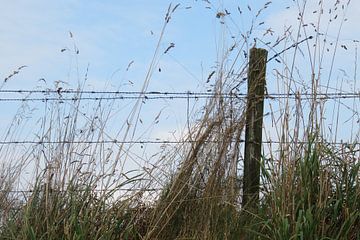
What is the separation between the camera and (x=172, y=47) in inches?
193

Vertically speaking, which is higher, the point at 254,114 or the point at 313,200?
the point at 254,114

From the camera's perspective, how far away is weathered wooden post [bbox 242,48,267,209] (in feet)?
16.6

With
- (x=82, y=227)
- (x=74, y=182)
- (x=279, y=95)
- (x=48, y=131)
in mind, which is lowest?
(x=82, y=227)

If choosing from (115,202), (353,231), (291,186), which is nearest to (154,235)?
(115,202)

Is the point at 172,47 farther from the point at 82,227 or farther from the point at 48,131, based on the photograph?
the point at 82,227

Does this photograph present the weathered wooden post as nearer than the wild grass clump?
No

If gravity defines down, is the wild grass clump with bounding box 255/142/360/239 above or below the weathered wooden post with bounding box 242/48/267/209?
below

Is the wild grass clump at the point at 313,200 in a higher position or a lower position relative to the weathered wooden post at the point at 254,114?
lower

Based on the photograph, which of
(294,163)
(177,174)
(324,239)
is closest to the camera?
(324,239)

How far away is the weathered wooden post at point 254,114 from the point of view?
505 centimetres

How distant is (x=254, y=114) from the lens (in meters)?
5.10

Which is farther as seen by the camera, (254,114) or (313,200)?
(254,114)

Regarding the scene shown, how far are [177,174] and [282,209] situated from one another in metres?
0.85

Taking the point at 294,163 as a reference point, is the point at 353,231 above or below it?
below
